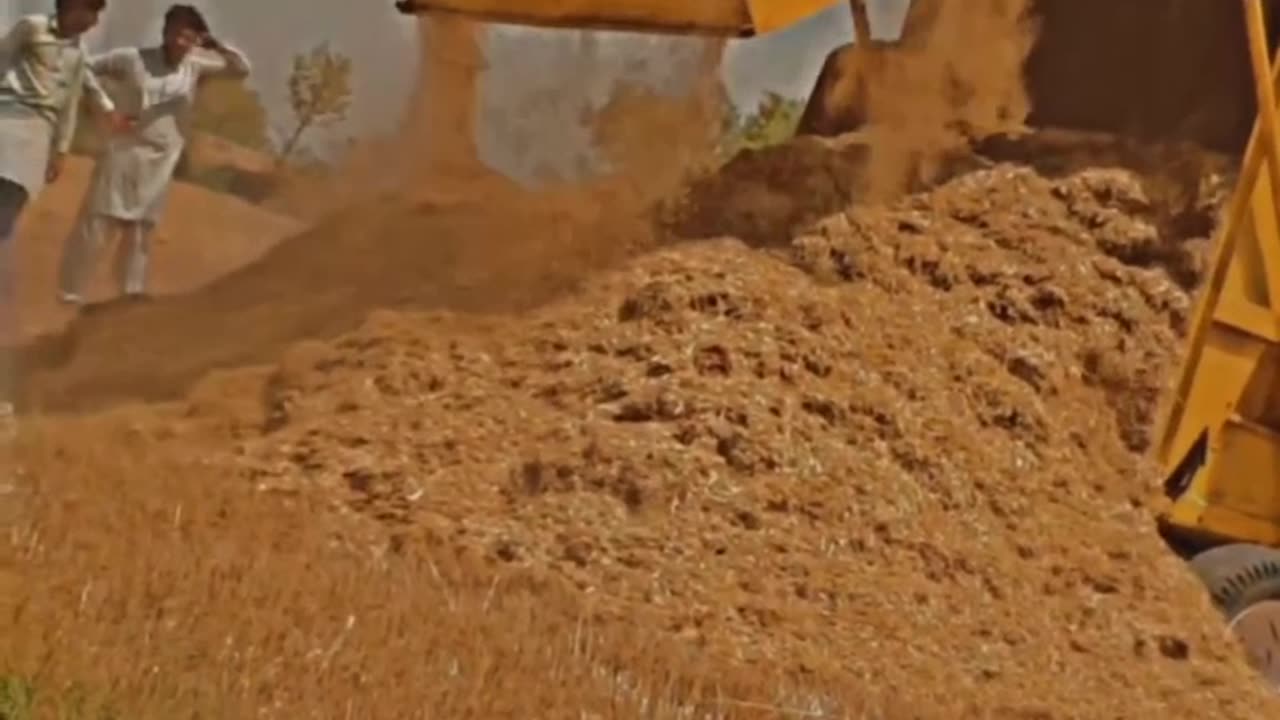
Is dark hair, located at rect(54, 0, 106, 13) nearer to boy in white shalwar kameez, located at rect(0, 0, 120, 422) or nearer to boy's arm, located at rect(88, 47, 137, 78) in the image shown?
boy in white shalwar kameez, located at rect(0, 0, 120, 422)

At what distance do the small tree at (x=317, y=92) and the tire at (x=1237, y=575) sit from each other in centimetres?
274

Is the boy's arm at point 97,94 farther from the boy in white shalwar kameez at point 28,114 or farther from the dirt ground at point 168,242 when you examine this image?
the dirt ground at point 168,242

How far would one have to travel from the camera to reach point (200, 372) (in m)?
7.21

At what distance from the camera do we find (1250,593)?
815 centimetres

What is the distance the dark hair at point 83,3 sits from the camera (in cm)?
712

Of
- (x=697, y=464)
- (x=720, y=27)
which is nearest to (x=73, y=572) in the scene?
(x=697, y=464)

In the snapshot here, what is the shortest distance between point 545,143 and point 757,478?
104cm

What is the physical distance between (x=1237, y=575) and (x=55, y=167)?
3.48 metres

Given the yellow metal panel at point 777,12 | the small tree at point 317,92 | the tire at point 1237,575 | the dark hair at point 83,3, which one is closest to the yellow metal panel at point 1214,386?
the tire at point 1237,575

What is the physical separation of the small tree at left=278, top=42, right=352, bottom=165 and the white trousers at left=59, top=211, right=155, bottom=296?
42cm

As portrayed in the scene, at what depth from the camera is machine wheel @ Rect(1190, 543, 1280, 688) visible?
8.09 m

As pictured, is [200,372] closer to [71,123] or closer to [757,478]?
[71,123]

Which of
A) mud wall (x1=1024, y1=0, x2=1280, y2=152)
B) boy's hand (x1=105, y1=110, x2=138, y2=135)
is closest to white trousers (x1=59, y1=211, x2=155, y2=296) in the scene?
boy's hand (x1=105, y1=110, x2=138, y2=135)

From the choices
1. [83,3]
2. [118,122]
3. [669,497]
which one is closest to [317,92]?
[118,122]
